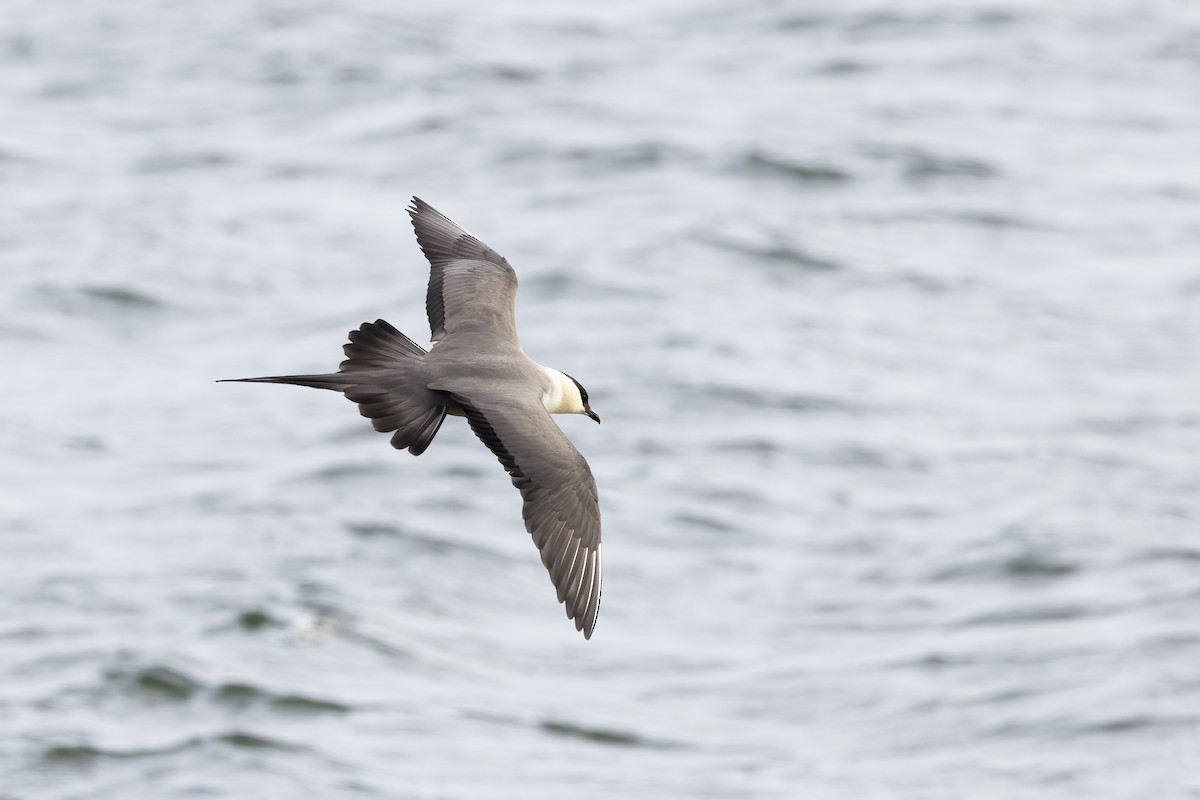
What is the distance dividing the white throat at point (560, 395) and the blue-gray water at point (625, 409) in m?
5.81

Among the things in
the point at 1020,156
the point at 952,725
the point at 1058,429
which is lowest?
the point at 952,725

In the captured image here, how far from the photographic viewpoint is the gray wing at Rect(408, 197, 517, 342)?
6961 millimetres

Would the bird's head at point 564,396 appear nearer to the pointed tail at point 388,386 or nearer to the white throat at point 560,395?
the white throat at point 560,395

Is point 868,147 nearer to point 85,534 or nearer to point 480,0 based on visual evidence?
point 480,0

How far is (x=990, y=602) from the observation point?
584 inches

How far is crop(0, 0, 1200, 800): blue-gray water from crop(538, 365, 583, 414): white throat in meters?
5.81

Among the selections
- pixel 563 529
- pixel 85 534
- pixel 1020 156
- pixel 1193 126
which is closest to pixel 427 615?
pixel 85 534

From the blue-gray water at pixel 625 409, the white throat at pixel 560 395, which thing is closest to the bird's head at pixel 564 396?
the white throat at pixel 560 395

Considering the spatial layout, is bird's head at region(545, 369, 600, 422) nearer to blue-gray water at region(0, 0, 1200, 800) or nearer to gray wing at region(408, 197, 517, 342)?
gray wing at region(408, 197, 517, 342)

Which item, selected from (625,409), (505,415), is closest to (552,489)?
(505,415)

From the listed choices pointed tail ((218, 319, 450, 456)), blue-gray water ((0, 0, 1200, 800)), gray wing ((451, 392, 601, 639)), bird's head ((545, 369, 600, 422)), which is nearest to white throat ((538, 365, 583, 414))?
bird's head ((545, 369, 600, 422))

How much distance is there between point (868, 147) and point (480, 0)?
6181 millimetres

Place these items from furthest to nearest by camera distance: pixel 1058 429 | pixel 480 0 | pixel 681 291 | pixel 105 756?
pixel 480 0
pixel 681 291
pixel 1058 429
pixel 105 756

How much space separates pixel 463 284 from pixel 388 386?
3.62 feet
